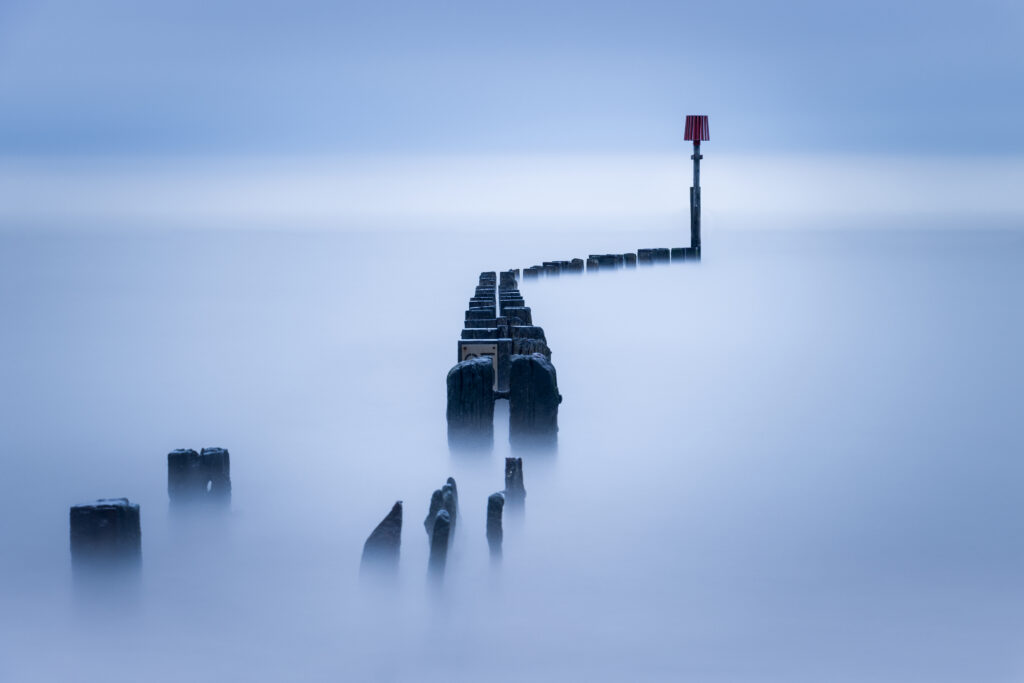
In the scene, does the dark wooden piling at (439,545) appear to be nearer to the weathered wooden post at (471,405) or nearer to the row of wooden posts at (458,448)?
the row of wooden posts at (458,448)

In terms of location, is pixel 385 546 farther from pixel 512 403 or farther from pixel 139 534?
pixel 512 403

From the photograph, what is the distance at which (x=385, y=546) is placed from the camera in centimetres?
465

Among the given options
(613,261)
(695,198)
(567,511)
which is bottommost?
(567,511)

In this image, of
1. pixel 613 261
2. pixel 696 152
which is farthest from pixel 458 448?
pixel 696 152

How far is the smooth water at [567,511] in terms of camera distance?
4.09 metres

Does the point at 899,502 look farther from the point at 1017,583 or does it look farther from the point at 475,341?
the point at 475,341

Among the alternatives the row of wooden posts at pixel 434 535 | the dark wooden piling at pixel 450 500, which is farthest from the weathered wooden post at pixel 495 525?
the dark wooden piling at pixel 450 500

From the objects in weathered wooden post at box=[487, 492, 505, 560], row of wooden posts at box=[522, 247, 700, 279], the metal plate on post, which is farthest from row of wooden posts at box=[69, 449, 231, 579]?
Result: row of wooden posts at box=[522, 247, 700, 279]

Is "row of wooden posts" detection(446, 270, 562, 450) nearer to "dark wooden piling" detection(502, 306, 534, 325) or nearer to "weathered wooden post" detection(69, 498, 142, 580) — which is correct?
"weathered wooden post" detection(69, 498, 142, 580)

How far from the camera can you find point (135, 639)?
4.17 metres

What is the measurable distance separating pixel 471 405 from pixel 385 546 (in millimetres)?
1797

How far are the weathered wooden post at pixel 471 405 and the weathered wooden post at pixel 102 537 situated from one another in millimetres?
2230

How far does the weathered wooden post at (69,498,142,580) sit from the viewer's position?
173 inches

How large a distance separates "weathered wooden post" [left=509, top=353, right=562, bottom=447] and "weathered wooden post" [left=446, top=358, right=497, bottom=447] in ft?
0.46
